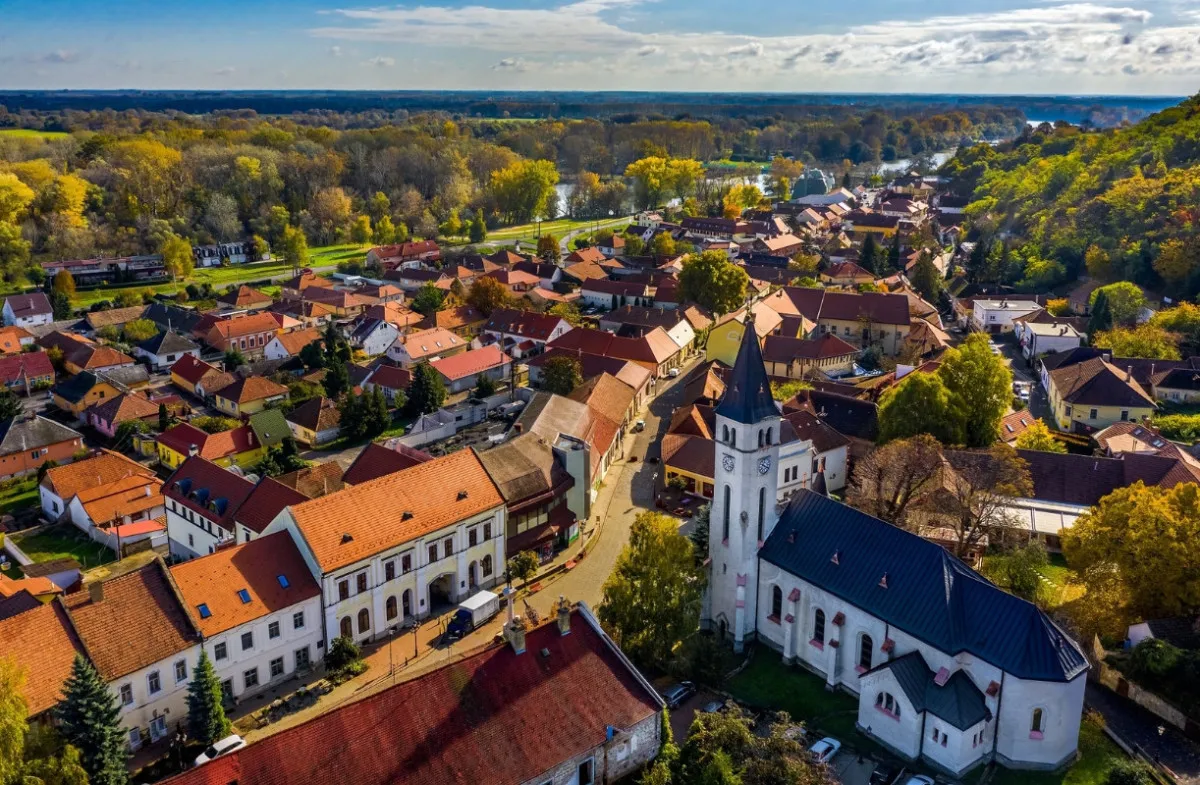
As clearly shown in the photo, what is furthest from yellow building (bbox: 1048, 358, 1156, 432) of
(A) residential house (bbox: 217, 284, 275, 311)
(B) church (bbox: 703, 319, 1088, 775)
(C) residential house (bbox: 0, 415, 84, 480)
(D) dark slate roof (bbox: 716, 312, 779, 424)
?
(A) residential house (bbox: 217, 284, 275, 311)

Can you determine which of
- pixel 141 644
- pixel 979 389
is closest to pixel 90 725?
pixel 141 644

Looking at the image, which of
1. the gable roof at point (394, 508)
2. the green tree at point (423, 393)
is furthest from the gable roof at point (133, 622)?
the green tree at point (423, 393)

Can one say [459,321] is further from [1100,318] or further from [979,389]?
[1100,318]

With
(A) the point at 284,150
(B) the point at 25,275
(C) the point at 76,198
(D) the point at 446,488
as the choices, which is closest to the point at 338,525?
(D) the point at 446,488

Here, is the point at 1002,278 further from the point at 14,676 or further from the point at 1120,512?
the point at 14,676

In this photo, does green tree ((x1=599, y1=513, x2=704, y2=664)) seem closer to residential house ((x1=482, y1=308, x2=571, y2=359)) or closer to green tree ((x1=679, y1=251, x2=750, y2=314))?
residential house ((x1=482, y1=308, x2=571, y2=359))

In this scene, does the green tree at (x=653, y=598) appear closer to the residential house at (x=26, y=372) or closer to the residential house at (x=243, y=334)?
the residential house at (x=243, y=334)
